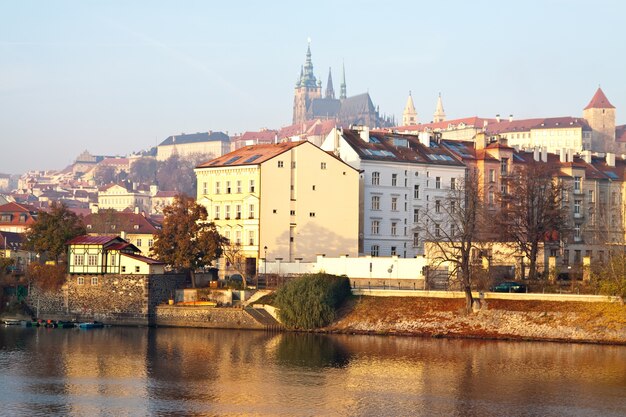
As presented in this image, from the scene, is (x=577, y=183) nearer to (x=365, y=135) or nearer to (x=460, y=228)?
(x=460, y=228)

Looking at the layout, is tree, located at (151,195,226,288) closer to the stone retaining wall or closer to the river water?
the stone retaining wall

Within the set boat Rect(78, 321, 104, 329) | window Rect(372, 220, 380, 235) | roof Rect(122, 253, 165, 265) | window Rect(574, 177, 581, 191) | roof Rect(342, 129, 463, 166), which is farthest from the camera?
window Rect(574, 177, 581, 191)

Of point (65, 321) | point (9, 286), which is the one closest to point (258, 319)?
point (65, 321)

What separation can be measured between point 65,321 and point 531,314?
116ft

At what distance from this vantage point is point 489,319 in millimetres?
75938

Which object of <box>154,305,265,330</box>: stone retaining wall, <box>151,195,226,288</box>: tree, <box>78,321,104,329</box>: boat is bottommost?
<box>78,321,104,329</box>: boat

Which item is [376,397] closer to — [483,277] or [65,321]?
[483,277]

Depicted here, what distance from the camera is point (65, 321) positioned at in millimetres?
87125

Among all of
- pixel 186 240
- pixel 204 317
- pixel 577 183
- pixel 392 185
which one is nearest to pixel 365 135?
pixel 392 185

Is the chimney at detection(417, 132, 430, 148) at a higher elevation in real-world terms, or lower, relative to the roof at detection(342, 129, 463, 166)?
higher

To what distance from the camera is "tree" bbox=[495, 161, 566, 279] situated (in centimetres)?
9156

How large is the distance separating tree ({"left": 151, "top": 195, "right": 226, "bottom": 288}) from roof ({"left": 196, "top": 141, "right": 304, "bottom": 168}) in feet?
32.6

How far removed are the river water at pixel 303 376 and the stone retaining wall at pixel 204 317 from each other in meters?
4.90

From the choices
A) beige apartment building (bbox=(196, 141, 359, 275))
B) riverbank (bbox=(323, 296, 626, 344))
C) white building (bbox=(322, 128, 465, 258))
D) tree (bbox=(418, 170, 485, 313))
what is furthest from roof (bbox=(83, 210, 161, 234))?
riverbank (bbox=(323, 296, 626, 344))
